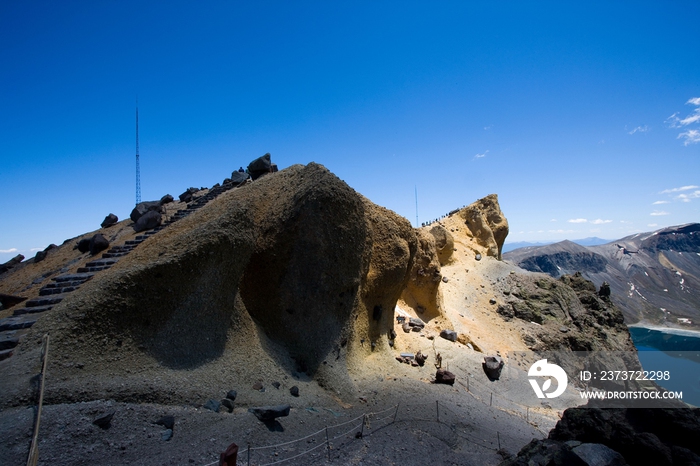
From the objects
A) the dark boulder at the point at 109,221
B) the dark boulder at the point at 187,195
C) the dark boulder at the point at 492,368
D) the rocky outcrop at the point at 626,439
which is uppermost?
the dark boulder at the point at 187,195

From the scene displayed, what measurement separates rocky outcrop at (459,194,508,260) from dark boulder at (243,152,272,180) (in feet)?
82.8

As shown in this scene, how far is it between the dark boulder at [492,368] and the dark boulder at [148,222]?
16.2 meters

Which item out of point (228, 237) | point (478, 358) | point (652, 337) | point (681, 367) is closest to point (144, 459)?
point (228, 237)

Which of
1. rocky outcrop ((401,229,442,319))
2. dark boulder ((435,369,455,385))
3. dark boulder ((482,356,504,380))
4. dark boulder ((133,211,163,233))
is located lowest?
dark boulder ((482,356,504,380))

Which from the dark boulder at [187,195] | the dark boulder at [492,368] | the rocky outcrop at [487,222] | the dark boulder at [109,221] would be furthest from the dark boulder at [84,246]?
the rocky outcrop at [487,222]

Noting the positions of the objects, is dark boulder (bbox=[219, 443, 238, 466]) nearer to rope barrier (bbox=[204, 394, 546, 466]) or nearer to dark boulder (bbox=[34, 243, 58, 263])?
rope barrier (bbox=[204, 394, 546, 466])

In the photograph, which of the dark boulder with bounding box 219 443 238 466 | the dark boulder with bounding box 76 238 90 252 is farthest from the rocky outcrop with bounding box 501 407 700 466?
the dark boulder with bounding box 76 238 90 252

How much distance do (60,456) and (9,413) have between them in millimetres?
1189

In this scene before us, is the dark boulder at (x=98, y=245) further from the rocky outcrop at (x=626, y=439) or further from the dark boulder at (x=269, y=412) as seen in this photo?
the rocky outcrop at (x=626, y=439)

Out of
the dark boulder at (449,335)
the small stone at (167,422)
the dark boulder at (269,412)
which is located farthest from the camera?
the dark boulder at (449,335)

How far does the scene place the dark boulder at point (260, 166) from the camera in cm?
2023

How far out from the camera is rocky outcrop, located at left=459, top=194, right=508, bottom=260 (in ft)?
129

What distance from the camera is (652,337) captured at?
73.5 m

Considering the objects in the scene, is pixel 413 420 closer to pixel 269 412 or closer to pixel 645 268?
pixel 269 412
